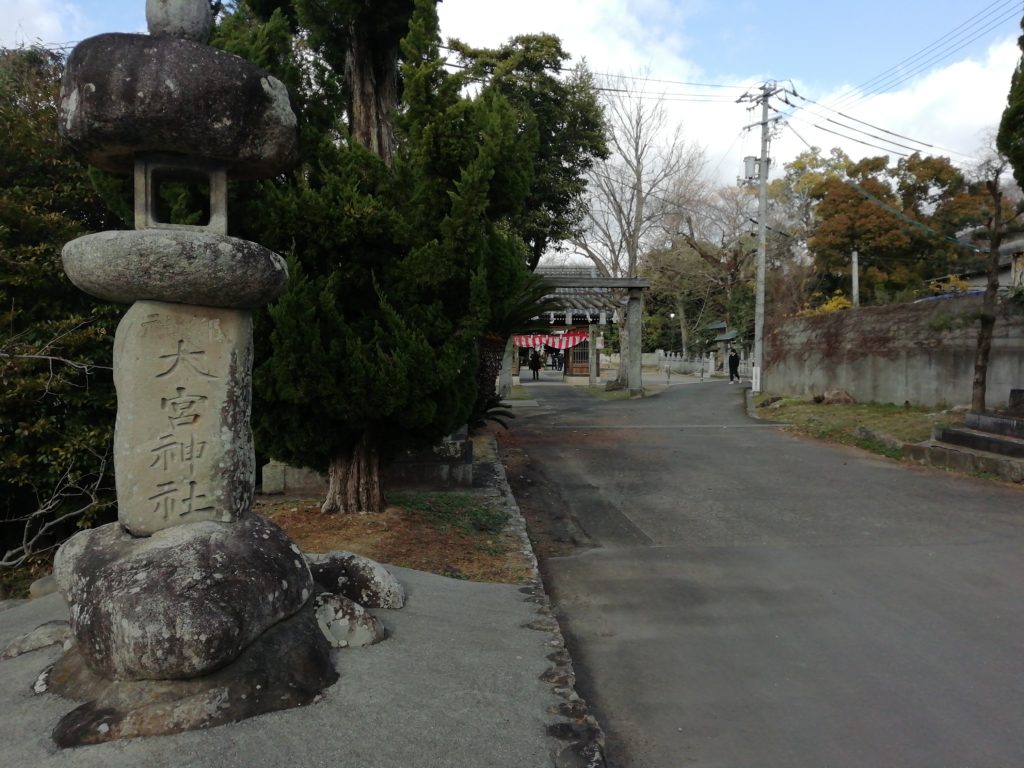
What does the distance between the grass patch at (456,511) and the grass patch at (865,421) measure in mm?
7619

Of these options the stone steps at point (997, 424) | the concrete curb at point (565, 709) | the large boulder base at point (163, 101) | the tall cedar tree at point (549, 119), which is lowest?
the concrete curb at point (565, 709)

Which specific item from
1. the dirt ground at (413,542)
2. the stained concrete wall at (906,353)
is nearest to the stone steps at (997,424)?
the stained concrete wall at (906,353)

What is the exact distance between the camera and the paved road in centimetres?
342

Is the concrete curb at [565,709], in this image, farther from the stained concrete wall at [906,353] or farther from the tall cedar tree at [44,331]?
the stained concrete wall at [906,353]

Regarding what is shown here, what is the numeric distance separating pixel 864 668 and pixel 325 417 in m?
4.57

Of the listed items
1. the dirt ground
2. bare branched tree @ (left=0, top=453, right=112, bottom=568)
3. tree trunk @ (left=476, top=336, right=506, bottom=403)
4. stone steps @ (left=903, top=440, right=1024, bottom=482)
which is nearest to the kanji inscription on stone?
the dirt ground

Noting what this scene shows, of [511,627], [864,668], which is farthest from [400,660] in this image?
[864,668]

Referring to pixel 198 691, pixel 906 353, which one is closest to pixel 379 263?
pixel 198 691

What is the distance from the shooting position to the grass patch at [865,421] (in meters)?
12.1

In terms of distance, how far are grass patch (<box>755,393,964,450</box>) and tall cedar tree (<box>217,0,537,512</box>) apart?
8.77 metres

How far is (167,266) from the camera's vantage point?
3.11m

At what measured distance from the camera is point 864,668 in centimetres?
411

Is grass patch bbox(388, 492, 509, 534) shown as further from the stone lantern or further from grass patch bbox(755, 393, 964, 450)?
grass patch bbox(755, 393, 964, 450)

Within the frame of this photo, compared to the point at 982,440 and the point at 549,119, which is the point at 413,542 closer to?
the point at 982,440
